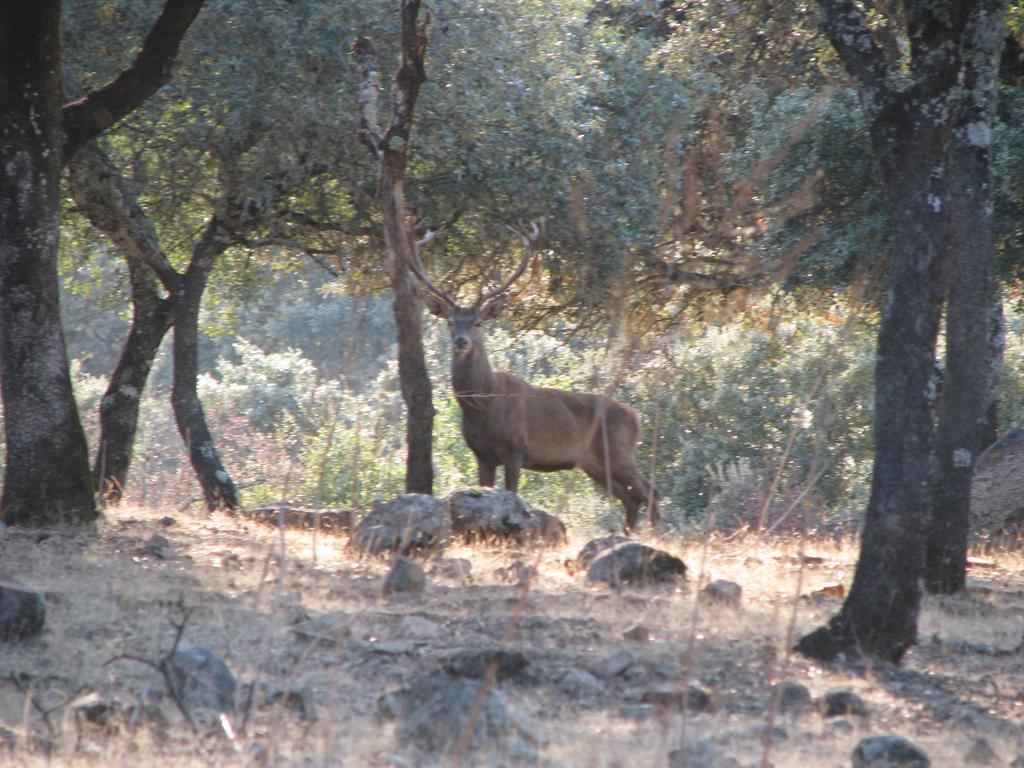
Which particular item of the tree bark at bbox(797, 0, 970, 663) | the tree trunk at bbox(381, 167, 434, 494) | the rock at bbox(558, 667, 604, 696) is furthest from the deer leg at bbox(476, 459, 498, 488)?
the rock at bbox(558, 667, 604, 696)

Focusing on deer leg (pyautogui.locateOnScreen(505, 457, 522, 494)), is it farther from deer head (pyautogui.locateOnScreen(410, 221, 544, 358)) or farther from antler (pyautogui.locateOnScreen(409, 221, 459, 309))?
antler (pyautogui.locateOnScreen(409, 221, 459, 309))

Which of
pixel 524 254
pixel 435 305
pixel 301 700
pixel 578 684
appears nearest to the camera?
pixel 301 700

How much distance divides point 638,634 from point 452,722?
2215 mm

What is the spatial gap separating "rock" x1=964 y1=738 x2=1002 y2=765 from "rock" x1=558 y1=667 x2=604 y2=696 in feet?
5.51

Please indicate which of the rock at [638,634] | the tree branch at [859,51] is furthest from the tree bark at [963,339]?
the rock at [638,634]

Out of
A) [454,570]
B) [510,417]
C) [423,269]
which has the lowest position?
[454,570]

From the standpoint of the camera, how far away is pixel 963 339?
31.4ft

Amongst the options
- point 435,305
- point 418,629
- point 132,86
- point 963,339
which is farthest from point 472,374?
point 418,629

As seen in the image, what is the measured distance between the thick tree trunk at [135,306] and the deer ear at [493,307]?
3114mm

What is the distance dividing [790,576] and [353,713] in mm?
5044

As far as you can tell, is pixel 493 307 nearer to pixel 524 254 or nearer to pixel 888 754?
pixel 524 254

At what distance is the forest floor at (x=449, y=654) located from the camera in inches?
199

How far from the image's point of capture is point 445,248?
48.1 feet

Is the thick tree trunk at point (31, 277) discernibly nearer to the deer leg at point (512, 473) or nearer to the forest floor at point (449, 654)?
the forest floor at point (449, 654)
